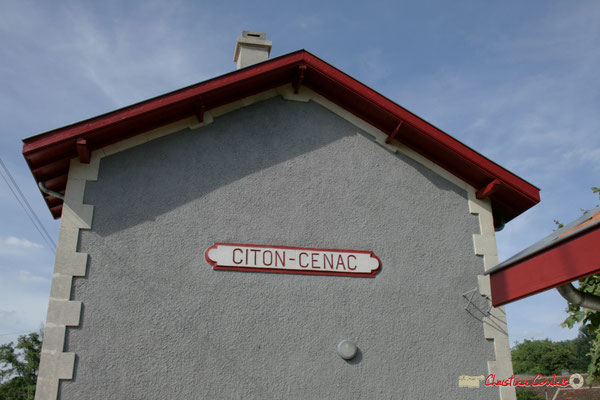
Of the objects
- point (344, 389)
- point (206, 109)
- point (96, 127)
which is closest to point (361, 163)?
point (206, 109)

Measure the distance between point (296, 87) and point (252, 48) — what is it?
149 centimetres

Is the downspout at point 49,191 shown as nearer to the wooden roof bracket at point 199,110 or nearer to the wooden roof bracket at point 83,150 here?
the wooden roof bracket at point 83,150

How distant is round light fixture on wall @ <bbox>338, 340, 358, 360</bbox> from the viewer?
249 inches

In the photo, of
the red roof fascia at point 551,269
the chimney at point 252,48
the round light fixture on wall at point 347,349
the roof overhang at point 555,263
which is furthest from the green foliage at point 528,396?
the chimney at point 252,48

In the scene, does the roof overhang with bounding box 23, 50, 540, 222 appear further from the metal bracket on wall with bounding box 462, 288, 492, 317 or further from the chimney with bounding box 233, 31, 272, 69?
the metal bracket on wall with bounding box 462, 288, 492, 317

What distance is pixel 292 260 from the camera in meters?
6.67

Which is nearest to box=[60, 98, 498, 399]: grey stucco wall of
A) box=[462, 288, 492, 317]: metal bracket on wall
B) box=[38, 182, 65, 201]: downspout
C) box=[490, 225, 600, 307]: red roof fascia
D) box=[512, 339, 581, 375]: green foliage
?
box=[462, 288, 492, 317]: metal bracket on wall

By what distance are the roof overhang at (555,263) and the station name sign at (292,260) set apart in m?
1.59

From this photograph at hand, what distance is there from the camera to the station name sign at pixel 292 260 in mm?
6504

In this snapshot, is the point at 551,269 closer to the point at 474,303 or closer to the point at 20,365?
the point at 474,303

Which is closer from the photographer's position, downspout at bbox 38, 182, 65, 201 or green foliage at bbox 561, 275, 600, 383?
downspout at bbox 38, 182, 65, 201

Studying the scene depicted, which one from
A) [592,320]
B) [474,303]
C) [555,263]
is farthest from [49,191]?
[592,320]

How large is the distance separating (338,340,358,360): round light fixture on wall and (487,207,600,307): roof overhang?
1897mm

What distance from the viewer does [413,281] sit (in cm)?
688
